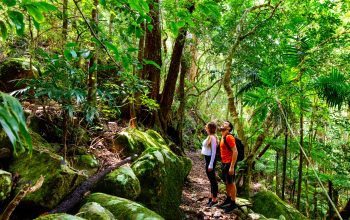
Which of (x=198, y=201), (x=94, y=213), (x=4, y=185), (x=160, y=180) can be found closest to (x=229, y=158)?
(x=160, y=180)

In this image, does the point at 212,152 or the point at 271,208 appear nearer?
the point at 212,152

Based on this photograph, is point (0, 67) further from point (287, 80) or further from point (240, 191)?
point (240, 191)

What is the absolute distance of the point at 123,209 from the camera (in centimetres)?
380

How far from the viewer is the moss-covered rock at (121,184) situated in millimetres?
4621

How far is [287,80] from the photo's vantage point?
244 inches

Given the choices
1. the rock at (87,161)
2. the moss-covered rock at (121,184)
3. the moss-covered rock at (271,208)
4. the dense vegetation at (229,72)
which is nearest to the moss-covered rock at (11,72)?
the dense vegetation at (229,72)

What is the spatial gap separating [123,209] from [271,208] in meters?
4.54

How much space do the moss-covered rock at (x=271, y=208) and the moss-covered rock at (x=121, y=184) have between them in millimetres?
3604

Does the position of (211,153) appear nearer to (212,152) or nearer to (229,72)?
(212,152)

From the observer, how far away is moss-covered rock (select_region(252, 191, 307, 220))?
278 inches

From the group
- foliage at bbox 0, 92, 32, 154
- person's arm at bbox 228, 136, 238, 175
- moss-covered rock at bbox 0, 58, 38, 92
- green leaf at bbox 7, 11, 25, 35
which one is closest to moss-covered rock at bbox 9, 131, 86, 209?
moss-covered rock at bbox 0, 58, 38, 92

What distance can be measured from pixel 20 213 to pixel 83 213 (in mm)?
852

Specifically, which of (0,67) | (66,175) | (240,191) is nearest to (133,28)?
(66,175)

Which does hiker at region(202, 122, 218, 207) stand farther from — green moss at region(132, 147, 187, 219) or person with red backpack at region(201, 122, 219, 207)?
green moss at region(132, 147, 187, 219)
